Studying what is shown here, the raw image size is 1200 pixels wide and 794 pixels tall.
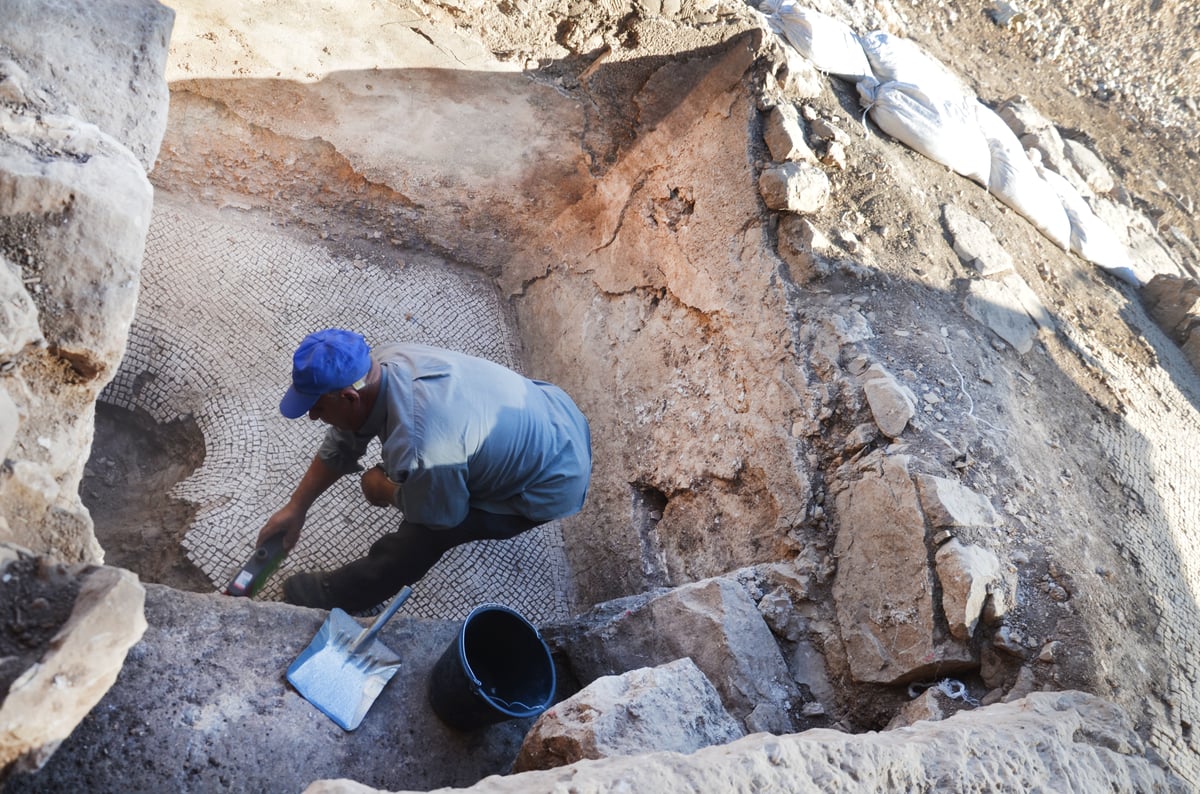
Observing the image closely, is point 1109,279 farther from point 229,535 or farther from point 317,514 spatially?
point 229,535

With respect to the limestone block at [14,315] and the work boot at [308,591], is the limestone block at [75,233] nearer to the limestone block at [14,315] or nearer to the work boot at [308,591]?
the limestone block at [14,315]

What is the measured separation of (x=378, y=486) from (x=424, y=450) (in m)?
0.48

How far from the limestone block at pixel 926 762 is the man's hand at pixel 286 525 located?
127 centimetres

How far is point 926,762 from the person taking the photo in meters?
1.73

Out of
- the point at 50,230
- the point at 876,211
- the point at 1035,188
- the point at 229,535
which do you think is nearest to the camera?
the point at 50,230

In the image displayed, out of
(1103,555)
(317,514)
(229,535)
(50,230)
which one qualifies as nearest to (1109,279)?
(1103,555)

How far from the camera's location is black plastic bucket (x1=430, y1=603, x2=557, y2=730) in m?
2.04

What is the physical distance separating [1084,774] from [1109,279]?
271cm

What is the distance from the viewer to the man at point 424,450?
7.55 feet

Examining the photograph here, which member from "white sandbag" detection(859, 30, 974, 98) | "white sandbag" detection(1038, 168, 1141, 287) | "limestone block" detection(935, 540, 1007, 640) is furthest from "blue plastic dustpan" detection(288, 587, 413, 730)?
"white sandbag" detection(1038, 168, 1141, 287)

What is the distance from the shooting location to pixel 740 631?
2.35 meters

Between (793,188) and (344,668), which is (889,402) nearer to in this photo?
(793,188)

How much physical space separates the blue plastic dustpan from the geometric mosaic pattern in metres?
0.70

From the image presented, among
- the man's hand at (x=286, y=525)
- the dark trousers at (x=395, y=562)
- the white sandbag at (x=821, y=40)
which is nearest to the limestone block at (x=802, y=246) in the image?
the white sandbag at (x=821, y=40)
